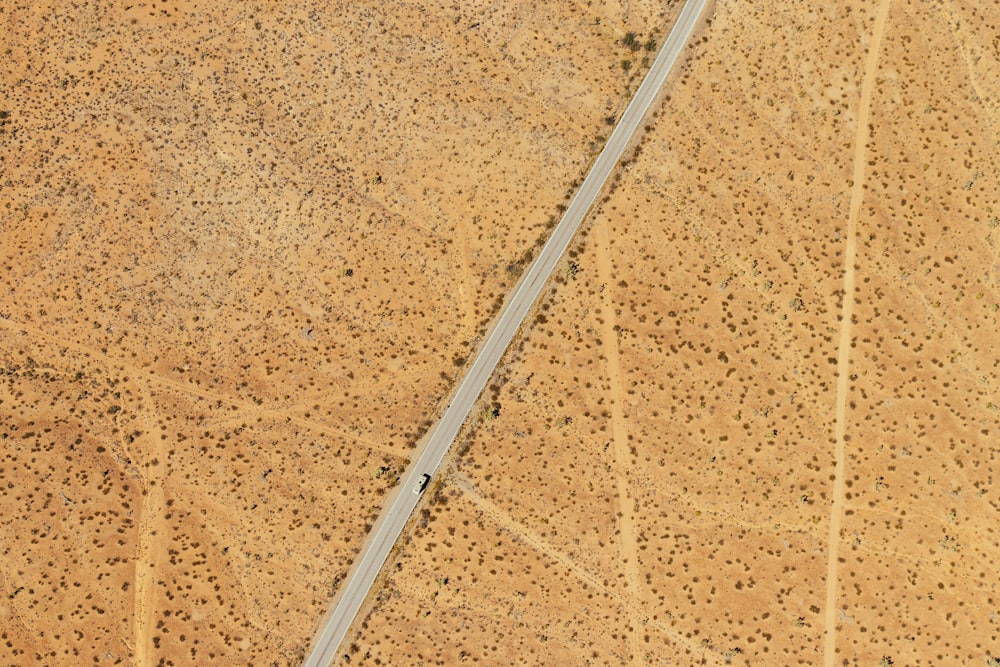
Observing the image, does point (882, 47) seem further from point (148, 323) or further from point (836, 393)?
point (148, 323)

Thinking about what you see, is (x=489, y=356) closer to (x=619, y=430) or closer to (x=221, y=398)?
Answer: (x=619, y=430)

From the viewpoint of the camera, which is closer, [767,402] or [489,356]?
[767,402]

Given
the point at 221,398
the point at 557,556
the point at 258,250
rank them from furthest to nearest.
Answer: the point at 258,250 < the point at 221,398 < the point at 557,556

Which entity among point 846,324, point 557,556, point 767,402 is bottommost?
point 557,556


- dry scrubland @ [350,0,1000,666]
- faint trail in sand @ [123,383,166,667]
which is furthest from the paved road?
faint trail in sand @ [123,383,166,667]

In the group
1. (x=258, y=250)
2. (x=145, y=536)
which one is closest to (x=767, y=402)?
(x=258, y=250)

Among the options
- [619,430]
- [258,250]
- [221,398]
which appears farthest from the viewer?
[258,250]

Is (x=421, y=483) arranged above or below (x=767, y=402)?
below
